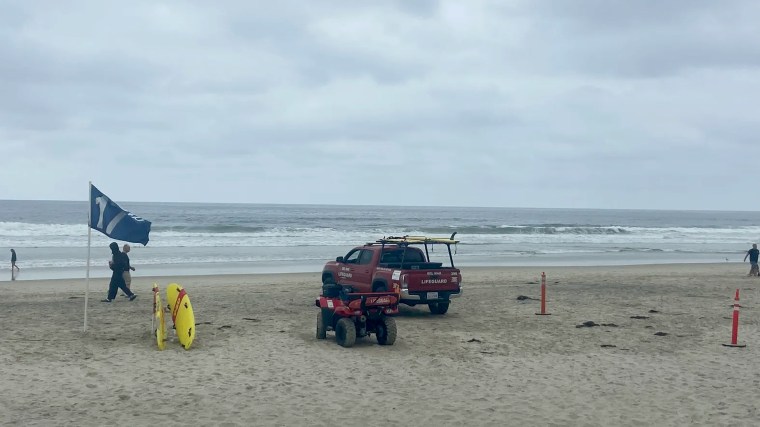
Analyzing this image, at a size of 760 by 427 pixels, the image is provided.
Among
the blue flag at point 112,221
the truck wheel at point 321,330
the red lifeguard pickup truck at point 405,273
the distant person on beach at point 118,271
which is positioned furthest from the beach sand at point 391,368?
the blue flag at point 112,221

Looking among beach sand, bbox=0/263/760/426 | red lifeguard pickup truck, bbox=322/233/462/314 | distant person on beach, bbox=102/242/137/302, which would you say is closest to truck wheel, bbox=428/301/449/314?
red lifeguard pickup truck, bbox=322/233/462/314

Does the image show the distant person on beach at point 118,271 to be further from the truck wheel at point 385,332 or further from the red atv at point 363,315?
the truck wheel at point 385,332

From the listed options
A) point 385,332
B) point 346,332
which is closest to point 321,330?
point 346,332

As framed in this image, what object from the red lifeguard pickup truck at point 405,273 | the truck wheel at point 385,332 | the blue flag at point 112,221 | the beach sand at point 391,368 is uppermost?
the blue flag at point 112,221

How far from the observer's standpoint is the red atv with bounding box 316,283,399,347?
466 inches

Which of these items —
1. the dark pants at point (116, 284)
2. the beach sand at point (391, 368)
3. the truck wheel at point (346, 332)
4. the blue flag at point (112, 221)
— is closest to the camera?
the beach sand at point (391, 368)

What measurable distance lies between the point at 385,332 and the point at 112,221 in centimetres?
527

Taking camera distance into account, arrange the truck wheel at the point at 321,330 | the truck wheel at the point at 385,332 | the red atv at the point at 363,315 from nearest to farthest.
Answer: the red atv at the point at 363,315, the truck wheel at the point at 385,332, the truck wheel at the point at 321,330

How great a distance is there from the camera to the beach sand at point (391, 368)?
26.3ft

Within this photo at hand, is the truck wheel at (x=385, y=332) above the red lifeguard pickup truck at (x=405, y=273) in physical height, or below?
below

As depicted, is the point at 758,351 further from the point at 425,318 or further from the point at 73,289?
the point at 73,289

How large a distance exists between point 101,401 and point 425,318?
8269mm

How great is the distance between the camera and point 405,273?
590 inches

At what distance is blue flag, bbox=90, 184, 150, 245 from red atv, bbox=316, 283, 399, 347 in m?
3.61
